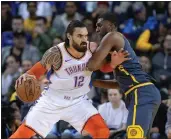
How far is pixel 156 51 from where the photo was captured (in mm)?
11516

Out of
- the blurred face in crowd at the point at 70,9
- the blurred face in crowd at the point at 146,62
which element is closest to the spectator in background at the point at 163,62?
the blurred face in crowd at the point at 146,62

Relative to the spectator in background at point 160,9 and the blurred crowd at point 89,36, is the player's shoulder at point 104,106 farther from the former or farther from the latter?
the spectator in background at point 160,9

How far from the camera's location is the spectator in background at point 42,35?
1230 cm

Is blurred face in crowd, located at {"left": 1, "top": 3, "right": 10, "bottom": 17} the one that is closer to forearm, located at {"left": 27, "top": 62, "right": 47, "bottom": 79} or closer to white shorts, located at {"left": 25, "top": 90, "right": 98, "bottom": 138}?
white shorts, located at {"left": 25, "top": 90, "right": 98, "bottom": 138}

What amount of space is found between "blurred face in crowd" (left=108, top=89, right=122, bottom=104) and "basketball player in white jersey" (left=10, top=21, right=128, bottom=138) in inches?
97.0

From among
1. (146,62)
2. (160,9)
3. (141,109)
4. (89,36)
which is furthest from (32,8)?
(141,109)

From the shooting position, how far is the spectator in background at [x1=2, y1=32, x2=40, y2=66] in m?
12.0

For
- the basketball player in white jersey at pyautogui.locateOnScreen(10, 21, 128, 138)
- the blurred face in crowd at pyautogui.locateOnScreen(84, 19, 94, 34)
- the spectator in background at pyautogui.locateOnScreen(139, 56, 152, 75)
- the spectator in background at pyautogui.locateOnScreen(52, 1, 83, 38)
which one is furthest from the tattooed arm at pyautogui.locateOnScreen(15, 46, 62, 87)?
the spectator in background at pyautogui.locateOnScreen(52, 1, 83, 38)

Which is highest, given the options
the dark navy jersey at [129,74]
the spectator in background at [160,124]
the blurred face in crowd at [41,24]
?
the blurred face in crowd at [41,24]

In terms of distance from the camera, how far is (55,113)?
720cm

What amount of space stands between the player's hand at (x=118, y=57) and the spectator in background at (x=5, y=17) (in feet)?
21.5

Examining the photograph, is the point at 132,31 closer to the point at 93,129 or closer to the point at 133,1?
the point at 133,1

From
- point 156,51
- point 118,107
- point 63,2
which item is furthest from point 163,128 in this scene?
point 63,2

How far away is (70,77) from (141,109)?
1075 mm
